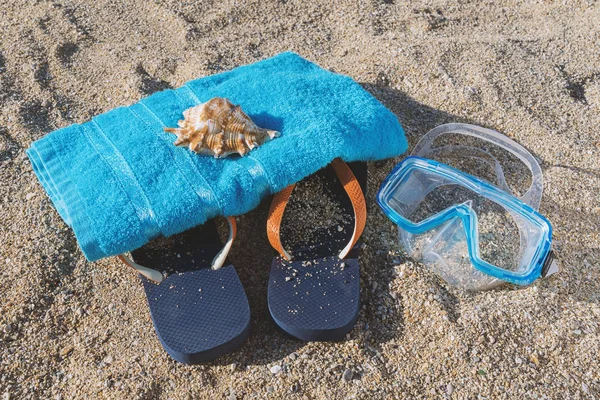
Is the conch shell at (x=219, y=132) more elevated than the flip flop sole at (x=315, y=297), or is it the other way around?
the conch shell at (x=219, y=132)

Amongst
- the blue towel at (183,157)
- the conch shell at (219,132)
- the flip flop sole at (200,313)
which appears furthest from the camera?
the conch shell at (219,132)

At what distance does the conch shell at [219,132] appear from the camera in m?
1.76

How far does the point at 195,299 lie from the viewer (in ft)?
5.45

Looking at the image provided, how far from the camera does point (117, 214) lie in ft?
5.38

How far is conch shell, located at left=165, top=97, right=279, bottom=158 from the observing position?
69.2 inches

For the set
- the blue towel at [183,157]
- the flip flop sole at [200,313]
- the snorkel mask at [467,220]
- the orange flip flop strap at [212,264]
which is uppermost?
the blue towel at [183,157]

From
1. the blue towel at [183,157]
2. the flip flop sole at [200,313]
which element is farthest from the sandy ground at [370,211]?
the blue towel at [183,157]

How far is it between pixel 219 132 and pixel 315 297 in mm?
608

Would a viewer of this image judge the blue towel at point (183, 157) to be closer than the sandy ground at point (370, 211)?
No

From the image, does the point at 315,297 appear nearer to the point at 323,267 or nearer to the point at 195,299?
the point at 323,267

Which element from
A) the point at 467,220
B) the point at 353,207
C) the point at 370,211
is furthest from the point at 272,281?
the point at 467,220

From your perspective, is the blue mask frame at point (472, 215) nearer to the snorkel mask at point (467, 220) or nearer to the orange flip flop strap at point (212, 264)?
the snorkel mask at point (467, 220)

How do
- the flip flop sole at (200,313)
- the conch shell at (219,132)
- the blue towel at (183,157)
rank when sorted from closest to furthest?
the flip flop sole at (200,313), the blue towel at (183,157), the conch shell at (219,132)

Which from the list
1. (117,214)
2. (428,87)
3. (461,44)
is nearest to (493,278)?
(428,87)
